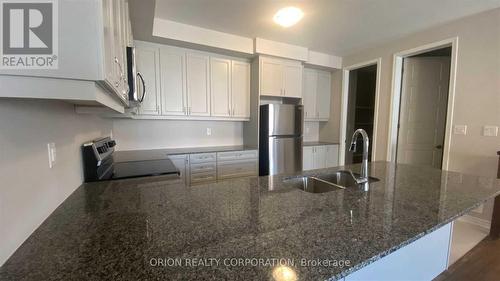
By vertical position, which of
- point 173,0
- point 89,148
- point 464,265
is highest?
point 173,0

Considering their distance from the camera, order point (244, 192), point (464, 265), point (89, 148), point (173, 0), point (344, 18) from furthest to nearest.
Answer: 1. point (344, 18)
2. point (173, 0)
3. point (464, 265)
4. point (89, 148)
5. point (244, 192)

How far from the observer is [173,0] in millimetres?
2209

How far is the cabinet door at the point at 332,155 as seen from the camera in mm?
4105

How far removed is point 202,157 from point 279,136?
3.95 feet

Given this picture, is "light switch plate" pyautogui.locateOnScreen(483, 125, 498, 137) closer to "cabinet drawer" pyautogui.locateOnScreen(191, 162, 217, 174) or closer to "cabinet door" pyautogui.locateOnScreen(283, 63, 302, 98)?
"cabinet door" pyautogui.locateOnScreen(283, 63, 302, 98)

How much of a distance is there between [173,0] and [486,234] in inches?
162

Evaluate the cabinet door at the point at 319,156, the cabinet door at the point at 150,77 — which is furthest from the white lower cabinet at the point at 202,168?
the cabinet door at the point at 319,156

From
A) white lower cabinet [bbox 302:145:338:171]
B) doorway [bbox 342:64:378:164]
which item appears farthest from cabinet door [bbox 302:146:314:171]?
doorway [bbox 342:64:378:164]

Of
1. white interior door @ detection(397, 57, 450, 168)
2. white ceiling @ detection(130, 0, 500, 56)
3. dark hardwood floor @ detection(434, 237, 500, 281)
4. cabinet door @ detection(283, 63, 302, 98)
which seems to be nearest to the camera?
dark hardwood floor @ detection(434, 237, 500, 281)

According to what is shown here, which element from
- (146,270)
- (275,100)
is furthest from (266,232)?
(275,100)

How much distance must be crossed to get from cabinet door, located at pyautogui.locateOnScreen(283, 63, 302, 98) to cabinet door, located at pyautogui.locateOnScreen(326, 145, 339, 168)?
1.19 meters

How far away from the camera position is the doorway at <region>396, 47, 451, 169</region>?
3215 mm

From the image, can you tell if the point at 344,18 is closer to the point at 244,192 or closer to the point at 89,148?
the point at 244,192

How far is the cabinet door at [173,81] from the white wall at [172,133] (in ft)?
1.05
